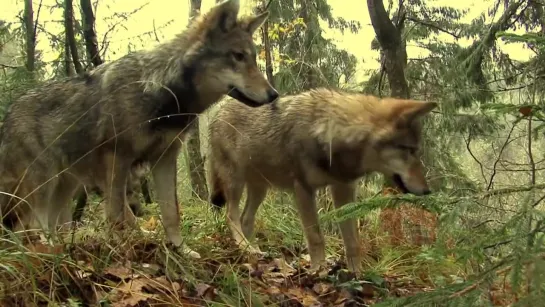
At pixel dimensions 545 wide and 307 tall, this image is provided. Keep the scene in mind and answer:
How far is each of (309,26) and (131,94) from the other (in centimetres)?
844

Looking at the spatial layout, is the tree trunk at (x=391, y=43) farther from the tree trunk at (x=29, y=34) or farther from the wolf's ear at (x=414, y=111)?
the tree trunk at (x=29, y=34)

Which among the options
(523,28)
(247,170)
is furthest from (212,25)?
(523,28)

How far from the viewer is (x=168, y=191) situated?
5023 millimetres

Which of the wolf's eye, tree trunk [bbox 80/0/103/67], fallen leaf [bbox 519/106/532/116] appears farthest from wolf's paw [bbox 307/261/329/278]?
tree trunk [bbox 80/0/103/67]

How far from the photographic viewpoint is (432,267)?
504 centimetres

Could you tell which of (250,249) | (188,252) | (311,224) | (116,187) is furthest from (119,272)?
(311,224)

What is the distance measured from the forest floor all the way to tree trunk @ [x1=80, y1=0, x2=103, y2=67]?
2055mm

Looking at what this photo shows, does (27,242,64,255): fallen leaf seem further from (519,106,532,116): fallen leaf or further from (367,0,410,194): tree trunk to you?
(367,0,410,194): tree trunk

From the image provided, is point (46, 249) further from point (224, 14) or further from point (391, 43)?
point (391, 43)

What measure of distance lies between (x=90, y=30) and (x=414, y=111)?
11.7 feet

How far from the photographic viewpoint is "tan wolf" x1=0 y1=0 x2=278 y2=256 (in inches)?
182

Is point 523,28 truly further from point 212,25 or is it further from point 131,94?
point 131,94

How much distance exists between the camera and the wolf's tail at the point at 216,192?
6305mm

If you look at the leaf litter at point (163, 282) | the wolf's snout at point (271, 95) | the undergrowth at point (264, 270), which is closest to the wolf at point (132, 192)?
the undergrowth at point (264, 270)
